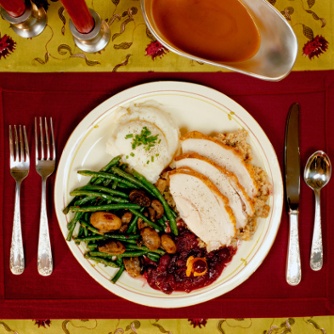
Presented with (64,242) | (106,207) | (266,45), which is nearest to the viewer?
(266,45)

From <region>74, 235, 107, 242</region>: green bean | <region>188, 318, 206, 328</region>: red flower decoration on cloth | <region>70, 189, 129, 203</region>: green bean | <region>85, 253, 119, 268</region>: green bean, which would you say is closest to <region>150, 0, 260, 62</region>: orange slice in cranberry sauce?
<region>70, 189, 129, 203</region>: green bean

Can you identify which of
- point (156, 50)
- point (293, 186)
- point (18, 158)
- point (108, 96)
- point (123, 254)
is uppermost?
point (156, 50)

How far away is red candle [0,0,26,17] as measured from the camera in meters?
2.38

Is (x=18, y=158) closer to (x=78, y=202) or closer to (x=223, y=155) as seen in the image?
(x=78, y=202)

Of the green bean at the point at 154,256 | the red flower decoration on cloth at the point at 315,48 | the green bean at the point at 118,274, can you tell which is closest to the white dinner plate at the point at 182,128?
the green bean at the point at 118,274

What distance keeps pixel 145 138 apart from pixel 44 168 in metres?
0.59

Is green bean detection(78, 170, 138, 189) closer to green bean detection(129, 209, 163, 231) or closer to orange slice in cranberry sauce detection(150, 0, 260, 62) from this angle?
green bean detection(129, 209, 163, 231)

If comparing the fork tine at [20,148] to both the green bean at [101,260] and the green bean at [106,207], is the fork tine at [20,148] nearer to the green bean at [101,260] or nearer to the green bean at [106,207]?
the green bean at [106,207]

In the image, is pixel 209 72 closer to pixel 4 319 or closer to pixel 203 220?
pixel 203 220

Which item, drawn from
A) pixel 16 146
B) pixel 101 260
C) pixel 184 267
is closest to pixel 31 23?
pixel 16 146

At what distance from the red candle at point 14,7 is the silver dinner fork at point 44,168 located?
578 millimetres

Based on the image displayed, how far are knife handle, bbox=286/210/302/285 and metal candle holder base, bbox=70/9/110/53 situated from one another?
1.43 metres

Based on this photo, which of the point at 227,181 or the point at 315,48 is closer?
the point at 227,181

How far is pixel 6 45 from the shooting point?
264 centimetres
